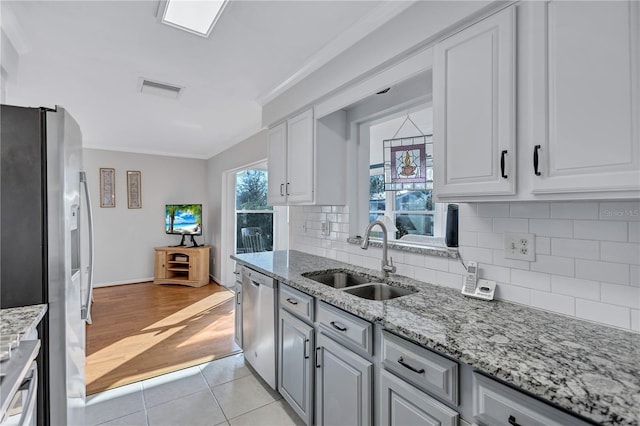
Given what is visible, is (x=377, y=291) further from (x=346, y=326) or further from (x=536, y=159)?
(x=536, y=159)

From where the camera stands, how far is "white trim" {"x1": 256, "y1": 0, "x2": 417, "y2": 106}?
65.1 inches

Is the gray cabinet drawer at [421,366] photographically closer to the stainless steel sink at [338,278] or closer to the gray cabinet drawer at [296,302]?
the gray cabinet drawer at [296,302]

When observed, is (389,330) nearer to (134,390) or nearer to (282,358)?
(282,358)

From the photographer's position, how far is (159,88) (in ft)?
9.11

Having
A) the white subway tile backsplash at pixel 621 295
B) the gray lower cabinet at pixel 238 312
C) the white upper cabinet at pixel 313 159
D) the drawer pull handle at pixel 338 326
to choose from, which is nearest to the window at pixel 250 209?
the gray lower cabinet at pixel 238 312

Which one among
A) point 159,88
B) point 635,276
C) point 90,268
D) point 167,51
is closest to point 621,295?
point 635,276

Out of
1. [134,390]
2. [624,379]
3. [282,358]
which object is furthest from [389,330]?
[134,390]

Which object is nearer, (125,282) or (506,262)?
(506,262)

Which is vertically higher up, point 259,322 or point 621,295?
point 621,295

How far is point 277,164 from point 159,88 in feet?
4.12

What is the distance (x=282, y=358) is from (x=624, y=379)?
1720mm

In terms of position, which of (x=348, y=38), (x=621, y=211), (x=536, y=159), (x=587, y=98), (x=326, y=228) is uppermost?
(x=348, y=38)

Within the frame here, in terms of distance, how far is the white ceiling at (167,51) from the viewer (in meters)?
1.71

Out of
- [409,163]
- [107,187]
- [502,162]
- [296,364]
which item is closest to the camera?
[502,162]
